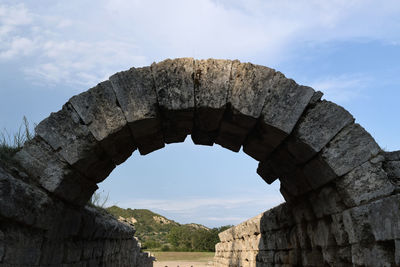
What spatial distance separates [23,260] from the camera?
4129 millimetres

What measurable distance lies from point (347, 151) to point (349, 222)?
0.79 meters

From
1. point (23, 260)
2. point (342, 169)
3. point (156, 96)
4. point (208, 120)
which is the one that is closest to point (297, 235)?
point (342, 169)

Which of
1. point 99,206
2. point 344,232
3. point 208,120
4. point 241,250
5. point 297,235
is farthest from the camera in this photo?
point 241,250

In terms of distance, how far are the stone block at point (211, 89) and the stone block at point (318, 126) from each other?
94cm

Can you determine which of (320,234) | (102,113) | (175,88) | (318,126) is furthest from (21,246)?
(320,234)

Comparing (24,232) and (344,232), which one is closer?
(24,232)

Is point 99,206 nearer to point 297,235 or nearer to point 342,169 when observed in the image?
point 297,235

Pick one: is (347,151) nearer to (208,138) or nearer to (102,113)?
(208,138)

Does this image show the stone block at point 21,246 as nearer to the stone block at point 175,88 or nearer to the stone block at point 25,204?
the stone block at point 25,204

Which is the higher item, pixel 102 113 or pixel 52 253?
Answer: pixel 102 113

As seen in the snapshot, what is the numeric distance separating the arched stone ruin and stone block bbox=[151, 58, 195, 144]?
0.01 metres

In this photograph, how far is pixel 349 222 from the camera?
425cm

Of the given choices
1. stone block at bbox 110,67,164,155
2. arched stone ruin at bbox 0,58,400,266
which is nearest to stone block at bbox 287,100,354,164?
arched stone ruin at bbox 0,58,400,266

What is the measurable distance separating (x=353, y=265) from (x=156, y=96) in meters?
2.95
